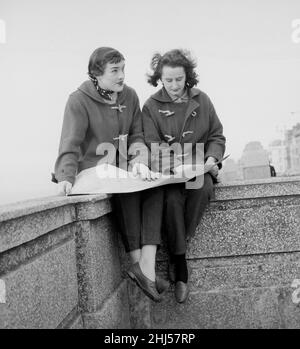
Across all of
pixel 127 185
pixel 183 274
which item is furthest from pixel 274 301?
pixel 127 185

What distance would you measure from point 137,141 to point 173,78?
0.55 metres

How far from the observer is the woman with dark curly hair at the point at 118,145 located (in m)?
3.02

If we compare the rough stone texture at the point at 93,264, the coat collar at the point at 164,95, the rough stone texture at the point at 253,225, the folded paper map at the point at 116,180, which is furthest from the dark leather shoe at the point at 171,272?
the coat collar at the point at 164,95

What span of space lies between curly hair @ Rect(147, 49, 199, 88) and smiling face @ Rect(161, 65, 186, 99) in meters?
0.03

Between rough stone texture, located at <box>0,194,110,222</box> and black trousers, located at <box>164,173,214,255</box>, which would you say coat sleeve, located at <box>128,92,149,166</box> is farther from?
rough stone texture, located at <box>0,194,110,222</box>

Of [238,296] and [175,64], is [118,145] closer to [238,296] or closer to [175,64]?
[175,64]

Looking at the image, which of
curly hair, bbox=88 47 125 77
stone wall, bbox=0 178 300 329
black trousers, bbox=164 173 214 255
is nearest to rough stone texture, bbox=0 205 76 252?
stone wall, bbox=0 178 300 329

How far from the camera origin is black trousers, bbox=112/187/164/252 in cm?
305

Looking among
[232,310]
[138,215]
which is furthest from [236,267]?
[138,215]

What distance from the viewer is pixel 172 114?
358 centimetres

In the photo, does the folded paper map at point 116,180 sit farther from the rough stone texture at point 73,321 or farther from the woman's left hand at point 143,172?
the rough stone texture at point 73,321

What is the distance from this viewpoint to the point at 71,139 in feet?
10.2
